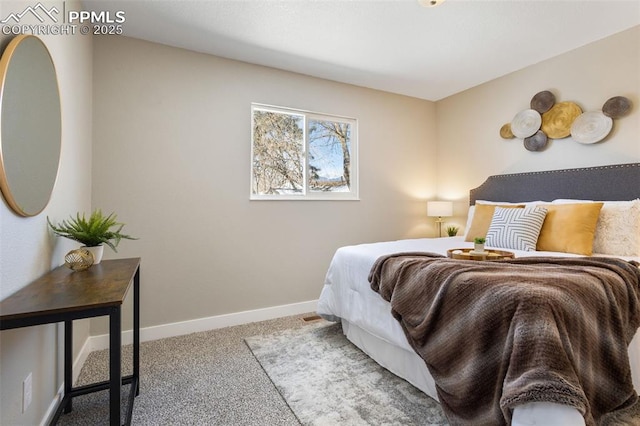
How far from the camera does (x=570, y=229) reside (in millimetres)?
2303

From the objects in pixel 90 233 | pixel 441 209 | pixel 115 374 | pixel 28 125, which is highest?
pixel 28 125

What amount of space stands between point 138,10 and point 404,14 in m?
1.96

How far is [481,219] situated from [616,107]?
1.37 metres

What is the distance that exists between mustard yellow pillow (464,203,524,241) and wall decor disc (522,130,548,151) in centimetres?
72

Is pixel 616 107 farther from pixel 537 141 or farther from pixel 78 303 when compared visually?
pixel 78 303

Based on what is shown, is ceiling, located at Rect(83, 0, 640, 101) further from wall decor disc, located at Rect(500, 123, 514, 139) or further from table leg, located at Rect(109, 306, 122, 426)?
table leg, located at Rect(109, 306, 122, 426)

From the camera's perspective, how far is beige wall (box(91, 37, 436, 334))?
2.50m

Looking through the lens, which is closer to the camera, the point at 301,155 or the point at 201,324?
the point at 201,324

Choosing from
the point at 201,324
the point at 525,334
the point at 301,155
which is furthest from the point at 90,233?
the point at 301,155

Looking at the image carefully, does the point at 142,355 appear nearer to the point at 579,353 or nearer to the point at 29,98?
the point at 29,98

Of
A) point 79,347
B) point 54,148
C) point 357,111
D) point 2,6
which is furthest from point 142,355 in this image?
point 357,111

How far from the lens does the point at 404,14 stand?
2295 millimetres

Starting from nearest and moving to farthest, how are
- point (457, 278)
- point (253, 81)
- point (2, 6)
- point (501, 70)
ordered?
point (2, 6), point (457, 278), point (253, 81), point (501, 70)

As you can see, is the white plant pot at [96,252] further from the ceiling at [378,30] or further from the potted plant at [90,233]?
the ceiling at [378,30]
